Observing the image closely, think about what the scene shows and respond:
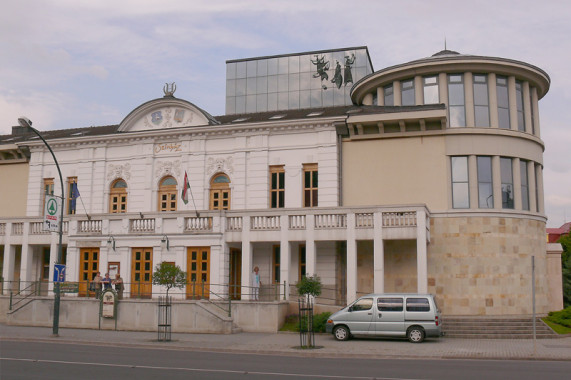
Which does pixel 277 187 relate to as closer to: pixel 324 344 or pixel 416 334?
pixel 324 344

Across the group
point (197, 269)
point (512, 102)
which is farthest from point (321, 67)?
point (197, 269)

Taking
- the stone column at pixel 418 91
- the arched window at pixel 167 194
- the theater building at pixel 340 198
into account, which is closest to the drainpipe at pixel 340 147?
the theater building at pixel 340 198

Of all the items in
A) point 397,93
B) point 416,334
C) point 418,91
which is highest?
point 397,93

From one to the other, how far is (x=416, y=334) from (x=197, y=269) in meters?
11.6

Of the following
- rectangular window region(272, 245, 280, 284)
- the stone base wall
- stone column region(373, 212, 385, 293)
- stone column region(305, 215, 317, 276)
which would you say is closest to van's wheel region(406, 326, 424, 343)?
stone column region(373, 212, 385, 293)

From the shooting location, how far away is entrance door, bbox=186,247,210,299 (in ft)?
96.1

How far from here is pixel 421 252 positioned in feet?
88.1

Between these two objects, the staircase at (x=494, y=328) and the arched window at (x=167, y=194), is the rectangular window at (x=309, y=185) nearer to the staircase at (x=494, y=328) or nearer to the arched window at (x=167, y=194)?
the arched window at (x=167, y=194)

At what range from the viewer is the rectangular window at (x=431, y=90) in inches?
1247

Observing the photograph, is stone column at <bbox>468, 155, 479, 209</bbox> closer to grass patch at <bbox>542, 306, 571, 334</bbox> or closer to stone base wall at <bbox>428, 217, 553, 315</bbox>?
stone base wall at <bbox>428, 217, 553, 315</bbox>

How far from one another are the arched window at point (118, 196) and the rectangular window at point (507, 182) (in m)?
20.8

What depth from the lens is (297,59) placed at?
145 ft

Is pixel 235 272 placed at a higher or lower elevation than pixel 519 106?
lower

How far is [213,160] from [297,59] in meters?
14.4
